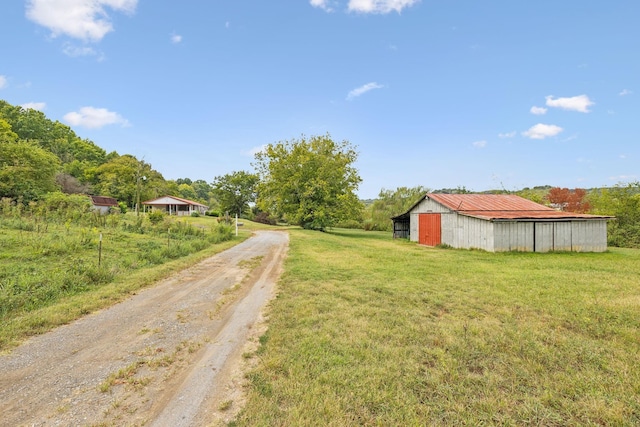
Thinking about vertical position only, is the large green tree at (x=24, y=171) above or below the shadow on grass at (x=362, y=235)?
above

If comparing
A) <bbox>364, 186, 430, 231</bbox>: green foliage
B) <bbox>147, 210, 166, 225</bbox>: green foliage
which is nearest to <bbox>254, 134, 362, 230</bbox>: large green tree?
<bbox>364, 186, 430, 231</bbox>: green foliage

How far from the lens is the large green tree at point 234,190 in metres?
48.6

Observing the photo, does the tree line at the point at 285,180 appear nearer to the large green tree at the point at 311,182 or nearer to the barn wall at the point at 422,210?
the large green tree at the point at 311,182

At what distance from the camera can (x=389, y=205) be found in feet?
128

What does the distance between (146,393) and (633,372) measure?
215 inches

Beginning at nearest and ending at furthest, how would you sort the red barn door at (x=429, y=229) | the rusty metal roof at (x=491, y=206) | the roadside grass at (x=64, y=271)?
the roadside grass at (x=64, y=271) < the rusty metal roof at (x=491, y=206) < the red barn door at (x=429, y=229)

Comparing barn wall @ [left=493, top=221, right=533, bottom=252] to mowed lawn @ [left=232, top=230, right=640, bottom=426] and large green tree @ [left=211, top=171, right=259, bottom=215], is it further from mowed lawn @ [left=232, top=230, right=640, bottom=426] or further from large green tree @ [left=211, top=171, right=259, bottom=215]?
large green tree @ [left=211, top=171, right=259, bottom=215]

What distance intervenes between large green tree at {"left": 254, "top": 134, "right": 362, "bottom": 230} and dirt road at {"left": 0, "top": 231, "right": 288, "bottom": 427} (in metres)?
23.9

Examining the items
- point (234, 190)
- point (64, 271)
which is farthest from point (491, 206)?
point (234, 190)

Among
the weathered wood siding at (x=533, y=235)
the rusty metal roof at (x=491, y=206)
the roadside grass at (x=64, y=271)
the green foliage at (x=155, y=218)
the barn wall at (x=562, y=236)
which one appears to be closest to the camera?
the roadside grass at (x=64, y=271)

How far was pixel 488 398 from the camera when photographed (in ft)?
9.75

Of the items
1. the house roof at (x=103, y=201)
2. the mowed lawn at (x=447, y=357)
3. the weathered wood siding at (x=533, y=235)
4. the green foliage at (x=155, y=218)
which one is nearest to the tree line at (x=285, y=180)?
the house roof at (x=103, y=201)

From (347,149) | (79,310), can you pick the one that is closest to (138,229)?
(79,310)

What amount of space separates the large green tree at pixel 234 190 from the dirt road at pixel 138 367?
44.1 meters
